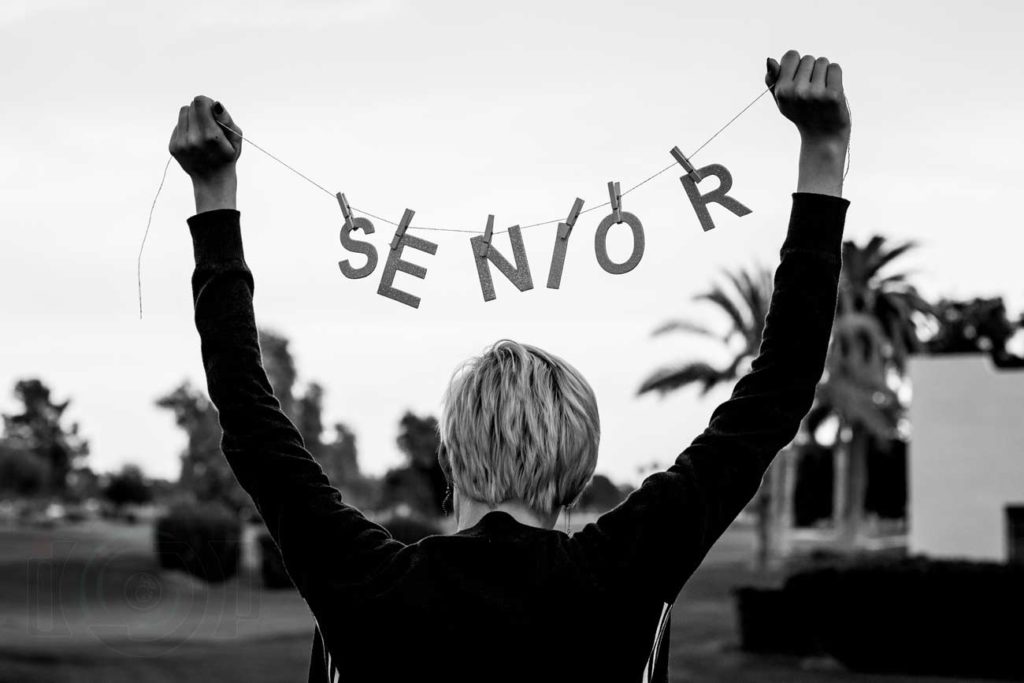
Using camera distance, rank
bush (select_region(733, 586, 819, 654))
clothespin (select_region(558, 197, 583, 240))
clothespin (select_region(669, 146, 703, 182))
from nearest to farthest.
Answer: clothespin (select_region(669, 146, 703, 182)), clothespin (select_region(558, 197, 583, 240)), bush (select_region(733, 586, 819, 654))

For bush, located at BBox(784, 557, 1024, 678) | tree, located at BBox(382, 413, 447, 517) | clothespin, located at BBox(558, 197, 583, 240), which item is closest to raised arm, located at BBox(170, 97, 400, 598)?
clothespin, located at BBox(558, 197, 583, 240)

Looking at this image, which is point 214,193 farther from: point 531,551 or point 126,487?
point 126,487

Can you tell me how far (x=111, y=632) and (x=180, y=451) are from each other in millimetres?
20345

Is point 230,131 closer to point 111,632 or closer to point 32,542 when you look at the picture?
point 111,632

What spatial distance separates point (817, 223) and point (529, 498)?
55 cm

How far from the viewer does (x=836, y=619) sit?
592 inches

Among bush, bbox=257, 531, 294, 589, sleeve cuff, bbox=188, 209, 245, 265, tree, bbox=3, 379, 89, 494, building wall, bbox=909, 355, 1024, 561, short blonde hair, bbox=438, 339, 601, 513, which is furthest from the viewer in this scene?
tree, bbox=3, 379, 89, 494

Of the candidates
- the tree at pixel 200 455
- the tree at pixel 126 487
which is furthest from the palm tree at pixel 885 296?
the tree at pixel 126 487

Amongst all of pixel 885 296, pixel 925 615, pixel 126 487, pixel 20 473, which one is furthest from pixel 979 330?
pixel 126 487

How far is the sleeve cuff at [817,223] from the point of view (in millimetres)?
1676

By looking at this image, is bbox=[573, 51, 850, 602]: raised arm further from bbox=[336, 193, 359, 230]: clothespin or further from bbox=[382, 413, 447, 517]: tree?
bbox=[382, 413, 447, 517]: tree

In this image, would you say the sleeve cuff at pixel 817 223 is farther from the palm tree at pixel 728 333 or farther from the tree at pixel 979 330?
the tree at pixel 979 330

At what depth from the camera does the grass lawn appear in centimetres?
1549

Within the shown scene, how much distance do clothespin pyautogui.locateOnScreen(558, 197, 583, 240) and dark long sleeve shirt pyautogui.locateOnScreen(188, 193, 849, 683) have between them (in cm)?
48
